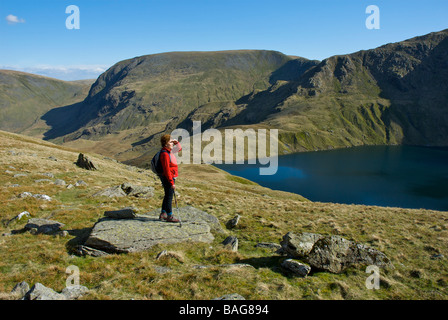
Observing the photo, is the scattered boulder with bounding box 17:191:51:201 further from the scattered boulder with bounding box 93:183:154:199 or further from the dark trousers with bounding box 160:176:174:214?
the dark trousers with bounding box 160:176:174:214

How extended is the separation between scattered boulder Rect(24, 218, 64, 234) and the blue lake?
284ft

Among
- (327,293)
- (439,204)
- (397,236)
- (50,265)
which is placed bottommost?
(439,204)

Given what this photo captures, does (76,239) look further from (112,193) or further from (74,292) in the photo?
(112,193)

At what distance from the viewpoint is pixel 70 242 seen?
12.1 m

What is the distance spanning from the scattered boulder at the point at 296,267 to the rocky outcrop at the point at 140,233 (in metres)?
4.46

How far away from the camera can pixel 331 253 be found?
11.0 metres

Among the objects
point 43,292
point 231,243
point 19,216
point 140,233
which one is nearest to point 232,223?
point 231,243

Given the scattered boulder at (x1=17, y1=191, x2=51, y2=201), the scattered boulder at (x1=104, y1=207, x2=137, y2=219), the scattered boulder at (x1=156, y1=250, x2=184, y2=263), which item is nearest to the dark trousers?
the scattered boulder at (x1=104, y1=207, x2=137, y2=219)

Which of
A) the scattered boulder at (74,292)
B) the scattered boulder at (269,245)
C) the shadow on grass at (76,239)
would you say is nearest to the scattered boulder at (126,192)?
the shadow on grass at (76,239)

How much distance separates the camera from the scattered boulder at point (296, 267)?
10227 millimetres
